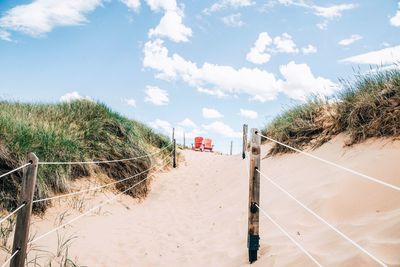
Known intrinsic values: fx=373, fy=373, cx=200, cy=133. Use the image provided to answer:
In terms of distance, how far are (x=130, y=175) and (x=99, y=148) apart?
1.17 meters

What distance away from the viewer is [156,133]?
49.8 ft

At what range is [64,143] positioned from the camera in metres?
7.76

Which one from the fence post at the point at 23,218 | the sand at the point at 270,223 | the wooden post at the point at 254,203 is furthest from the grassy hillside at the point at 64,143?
the wooden post at the point at 254,203

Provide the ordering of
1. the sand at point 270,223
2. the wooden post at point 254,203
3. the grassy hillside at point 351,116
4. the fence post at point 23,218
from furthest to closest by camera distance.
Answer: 1. the grassy hillside at point 351,116
2. the wooden post at point 254,203
3. the sand at point 270,223
4. the fence post at point 23,218

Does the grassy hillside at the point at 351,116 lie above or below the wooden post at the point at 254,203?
above

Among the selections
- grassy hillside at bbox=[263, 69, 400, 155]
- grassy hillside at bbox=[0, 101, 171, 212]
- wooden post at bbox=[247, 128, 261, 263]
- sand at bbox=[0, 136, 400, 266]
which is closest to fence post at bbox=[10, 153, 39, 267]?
sand at bbox=[0, 136, 400, 266]

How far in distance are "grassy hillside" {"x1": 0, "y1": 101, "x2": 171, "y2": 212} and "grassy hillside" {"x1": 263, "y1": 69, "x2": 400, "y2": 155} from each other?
3.98 metres

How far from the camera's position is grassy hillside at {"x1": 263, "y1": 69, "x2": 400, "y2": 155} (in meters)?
6.41

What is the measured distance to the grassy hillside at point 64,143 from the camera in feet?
21.0

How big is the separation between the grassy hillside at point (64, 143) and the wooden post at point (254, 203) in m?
3.74

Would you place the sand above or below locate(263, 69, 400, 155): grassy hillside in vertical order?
below

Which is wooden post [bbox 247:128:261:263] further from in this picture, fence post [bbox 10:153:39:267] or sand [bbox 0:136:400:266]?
fence post [bbox 10:153:39:267]

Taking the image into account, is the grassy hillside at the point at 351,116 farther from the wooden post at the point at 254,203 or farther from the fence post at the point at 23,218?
the fence post at the point at 23,218

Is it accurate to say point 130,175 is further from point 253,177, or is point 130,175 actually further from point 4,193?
point 253,177
